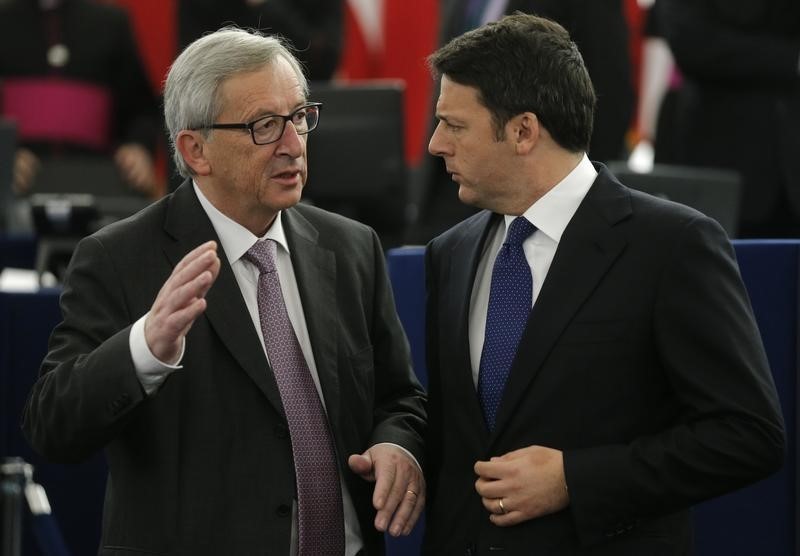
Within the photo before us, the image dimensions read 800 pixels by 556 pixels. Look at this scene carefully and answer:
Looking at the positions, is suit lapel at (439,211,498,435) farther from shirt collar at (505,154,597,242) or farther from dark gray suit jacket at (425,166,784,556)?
shirt collar at (505,154,597,242)

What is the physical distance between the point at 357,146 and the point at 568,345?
332 cm

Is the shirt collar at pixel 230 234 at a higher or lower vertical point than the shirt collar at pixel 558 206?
lower

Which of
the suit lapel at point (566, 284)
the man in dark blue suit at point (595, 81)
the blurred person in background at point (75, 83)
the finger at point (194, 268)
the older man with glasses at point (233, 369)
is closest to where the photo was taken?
the finger at point (194, 268)

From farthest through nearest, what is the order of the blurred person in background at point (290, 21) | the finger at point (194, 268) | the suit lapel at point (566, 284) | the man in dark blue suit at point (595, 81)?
the blurred person in background at point (290, 21) < the man in dark blue suit at point (595, 81) < the suit lapel at point (566, 284) < the finger at point (194, 268)

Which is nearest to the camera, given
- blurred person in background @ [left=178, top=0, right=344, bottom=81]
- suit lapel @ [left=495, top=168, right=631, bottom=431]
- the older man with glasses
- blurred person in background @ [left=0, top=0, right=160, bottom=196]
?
suit lapel @ [left=495, top=168, right=631, bottom=431]

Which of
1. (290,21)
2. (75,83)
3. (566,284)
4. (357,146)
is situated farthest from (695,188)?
(75,83)

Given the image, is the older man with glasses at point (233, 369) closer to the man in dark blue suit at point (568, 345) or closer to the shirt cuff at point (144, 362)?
the shirt cuff at point (144, 362)

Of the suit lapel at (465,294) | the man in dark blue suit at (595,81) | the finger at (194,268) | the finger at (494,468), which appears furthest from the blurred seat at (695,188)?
the finger at (194,268)

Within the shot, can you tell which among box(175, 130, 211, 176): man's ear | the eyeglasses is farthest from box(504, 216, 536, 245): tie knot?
box(175, 130, 211, 176): man's ear

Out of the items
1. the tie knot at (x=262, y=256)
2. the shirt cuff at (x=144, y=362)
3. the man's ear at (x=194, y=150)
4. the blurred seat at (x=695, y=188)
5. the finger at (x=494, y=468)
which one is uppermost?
the man's ear at (x=194, y=150)

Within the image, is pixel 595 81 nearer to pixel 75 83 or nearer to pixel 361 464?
pixel 361 464

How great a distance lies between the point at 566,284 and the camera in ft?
9.55

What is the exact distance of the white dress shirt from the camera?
301 centimetres

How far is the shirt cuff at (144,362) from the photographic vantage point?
283cm
